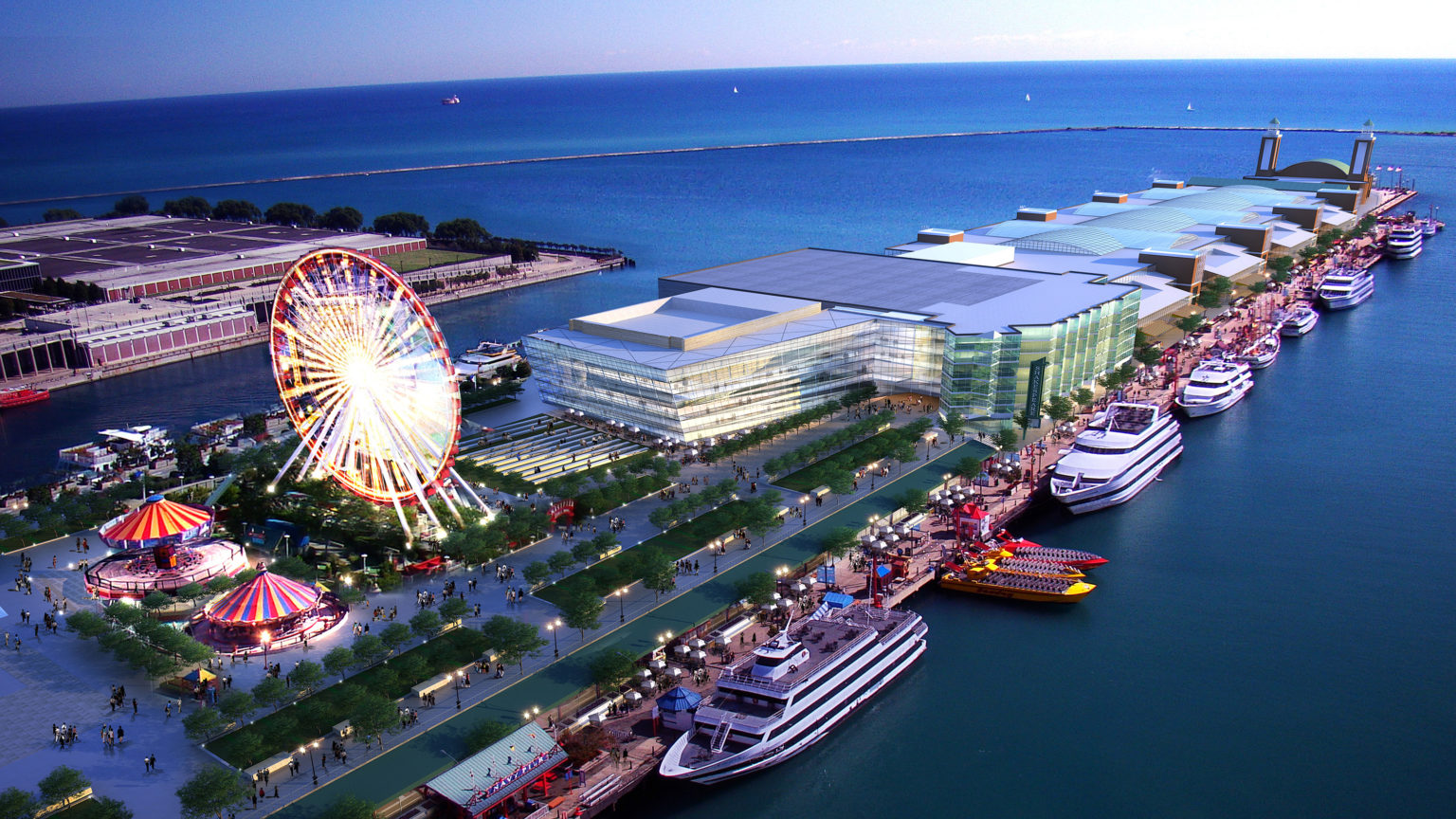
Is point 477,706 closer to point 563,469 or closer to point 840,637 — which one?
point 840,637

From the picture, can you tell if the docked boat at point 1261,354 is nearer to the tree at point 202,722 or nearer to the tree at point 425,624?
the tree at point 425,624

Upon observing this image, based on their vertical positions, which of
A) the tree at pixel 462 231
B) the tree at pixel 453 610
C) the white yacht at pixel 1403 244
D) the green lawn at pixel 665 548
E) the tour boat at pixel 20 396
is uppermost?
the tree at pixel 462 231

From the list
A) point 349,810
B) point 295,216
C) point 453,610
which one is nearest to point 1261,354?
point 453,610

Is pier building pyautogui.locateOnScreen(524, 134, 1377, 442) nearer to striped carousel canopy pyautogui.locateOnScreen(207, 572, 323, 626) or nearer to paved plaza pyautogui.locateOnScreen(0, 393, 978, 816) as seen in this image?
paved plaza pyautogui.locateOnScreen(0, 393, 978, 816)

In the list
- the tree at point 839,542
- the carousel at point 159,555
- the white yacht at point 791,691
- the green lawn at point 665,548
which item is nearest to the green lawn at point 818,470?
the green lawn at point 665,548

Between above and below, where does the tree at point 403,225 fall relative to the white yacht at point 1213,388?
above

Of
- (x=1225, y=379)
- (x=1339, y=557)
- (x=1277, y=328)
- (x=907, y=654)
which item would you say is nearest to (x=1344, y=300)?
(x=1277, y=328)
